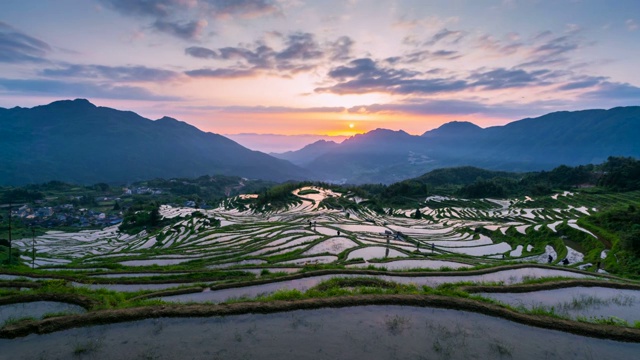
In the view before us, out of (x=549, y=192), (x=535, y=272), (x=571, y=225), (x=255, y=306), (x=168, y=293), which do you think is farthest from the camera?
(x=549, y=192)

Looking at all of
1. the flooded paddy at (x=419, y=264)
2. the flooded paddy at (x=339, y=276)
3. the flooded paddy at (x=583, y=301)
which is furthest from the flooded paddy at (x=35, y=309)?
the flooded paddy at (x=583, y=301)

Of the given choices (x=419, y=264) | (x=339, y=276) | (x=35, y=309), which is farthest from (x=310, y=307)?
(x=419, y=264)

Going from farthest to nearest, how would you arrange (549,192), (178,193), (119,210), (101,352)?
(178,193)
(119,210)
(549,192)
(101,352)

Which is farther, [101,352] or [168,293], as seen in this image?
[168,293]

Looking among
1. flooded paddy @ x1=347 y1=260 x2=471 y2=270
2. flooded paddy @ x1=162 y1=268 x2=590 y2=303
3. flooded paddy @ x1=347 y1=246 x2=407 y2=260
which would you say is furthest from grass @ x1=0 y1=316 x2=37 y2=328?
flooded paddy @ x1=347 y1=246 x2=407 y2=260

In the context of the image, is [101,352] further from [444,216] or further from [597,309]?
[444,216]

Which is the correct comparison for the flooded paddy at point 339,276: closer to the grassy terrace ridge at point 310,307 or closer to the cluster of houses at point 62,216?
the grassy terrace ridge at point 310,307

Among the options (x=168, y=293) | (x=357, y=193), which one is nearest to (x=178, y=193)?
(x=357, y=193)

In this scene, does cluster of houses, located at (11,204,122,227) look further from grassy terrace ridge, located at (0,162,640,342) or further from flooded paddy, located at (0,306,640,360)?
flooded paddy, located at (0,306,640,360)
